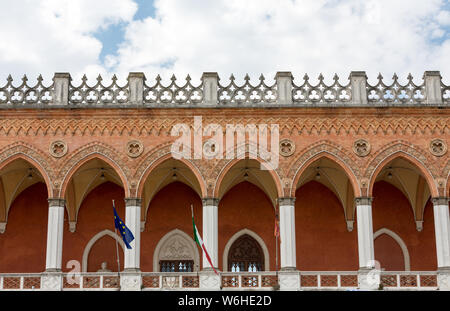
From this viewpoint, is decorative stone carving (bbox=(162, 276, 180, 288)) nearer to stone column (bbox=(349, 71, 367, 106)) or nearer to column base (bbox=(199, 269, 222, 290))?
column base (bbox=(199, 269, 222, 290))

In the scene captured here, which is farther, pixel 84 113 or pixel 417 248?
pixel 417 248

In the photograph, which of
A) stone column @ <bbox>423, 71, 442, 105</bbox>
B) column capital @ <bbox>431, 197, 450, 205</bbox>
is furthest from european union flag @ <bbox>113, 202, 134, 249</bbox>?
stone column @ <bbox>423, 71, 442, 105</bbox>

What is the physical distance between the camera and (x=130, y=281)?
20391 mm

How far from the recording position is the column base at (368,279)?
66.5 ft

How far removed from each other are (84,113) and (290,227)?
722 cm

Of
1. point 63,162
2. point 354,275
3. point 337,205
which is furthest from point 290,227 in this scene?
point 63,162

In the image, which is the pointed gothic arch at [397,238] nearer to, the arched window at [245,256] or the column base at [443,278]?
the column base at [443,278]

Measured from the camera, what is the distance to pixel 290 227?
68.2ft

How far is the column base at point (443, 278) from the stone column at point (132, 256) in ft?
28.4

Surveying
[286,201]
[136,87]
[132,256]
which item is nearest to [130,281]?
[132,256]

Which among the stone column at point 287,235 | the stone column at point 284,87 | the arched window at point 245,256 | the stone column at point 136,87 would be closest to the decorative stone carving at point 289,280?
the stone column at point 287,235

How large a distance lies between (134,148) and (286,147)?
4657 mm
